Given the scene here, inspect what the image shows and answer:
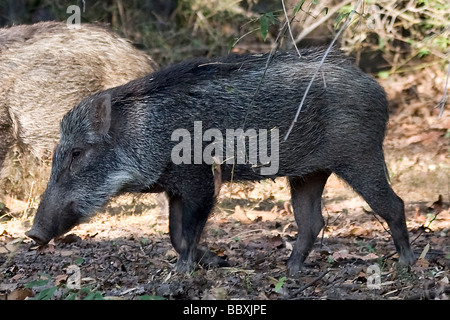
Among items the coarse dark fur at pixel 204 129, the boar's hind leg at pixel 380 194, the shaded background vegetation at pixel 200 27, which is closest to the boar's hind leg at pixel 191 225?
the coarse dark fur at pixel 204 129

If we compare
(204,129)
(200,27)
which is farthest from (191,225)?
(200,27)

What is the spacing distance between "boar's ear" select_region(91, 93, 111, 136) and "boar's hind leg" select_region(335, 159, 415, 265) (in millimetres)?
1457

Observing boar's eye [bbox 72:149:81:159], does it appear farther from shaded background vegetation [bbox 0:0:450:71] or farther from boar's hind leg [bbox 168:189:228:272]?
shaded background vegetation [bbox 0:0:450:71]

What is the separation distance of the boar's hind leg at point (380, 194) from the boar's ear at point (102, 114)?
146 centimetres

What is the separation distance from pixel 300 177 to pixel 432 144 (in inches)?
147

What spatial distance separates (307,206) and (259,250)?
0.57 m

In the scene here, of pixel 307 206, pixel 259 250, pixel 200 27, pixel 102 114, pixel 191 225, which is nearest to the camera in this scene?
pixel 191 225

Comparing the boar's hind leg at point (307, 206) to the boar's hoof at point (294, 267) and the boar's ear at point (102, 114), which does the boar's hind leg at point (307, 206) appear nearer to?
the boar's hoof at point (294, 267)

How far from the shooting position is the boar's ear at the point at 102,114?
4.76 metres

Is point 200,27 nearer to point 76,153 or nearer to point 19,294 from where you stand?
point 76,153

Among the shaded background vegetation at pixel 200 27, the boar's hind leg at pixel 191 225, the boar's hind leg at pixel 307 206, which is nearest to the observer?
the boar's hind leg at pixel 191 225

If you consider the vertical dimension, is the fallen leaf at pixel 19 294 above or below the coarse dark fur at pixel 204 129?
below

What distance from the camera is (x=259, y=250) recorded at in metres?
5.37
